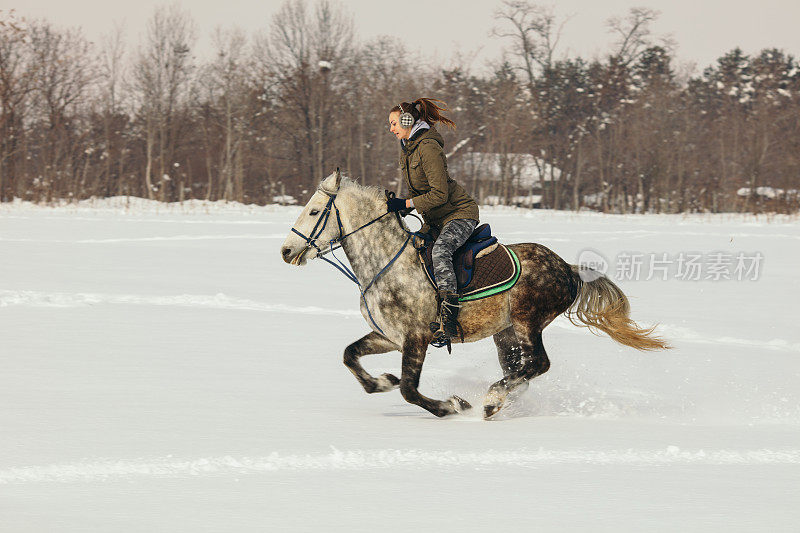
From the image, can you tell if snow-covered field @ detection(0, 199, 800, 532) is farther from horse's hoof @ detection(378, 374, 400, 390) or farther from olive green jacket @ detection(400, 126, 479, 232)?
olive green jacket @ detection(400, 126, 479, 232)

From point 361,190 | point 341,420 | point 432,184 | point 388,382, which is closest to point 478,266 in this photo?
point 432,184

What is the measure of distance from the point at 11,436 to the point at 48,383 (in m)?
2.01

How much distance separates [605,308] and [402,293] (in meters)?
1.82

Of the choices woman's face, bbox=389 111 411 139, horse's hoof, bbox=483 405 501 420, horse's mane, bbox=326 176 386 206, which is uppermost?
woman's face, bbox=389 111 411 139

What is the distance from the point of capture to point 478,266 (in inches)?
265

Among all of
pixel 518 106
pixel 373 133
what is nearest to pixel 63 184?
pixel 373 133

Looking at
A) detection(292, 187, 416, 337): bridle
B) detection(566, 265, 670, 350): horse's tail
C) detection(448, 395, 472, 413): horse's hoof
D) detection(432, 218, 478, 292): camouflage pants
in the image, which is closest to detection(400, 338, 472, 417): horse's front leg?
detection(448, 395, 472, 413): horse's hoof

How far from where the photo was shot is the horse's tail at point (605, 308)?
7.31 meters

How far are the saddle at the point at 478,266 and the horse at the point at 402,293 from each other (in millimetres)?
77

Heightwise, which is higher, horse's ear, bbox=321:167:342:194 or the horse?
horse's ear, bbox=321:167:342:194

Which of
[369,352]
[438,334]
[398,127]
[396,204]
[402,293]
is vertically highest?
[398,127]

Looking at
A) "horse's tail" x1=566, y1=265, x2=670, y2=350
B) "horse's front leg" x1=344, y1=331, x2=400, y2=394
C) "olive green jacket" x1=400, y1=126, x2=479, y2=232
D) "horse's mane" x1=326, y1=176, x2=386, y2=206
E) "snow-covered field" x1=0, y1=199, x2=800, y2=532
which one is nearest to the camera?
"snow-covered field" x1=0, y1=199, x2=800, y2=532

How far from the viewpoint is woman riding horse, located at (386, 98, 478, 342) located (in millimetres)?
6402

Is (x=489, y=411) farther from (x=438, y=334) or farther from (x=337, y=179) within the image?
(x=337, y=179)
